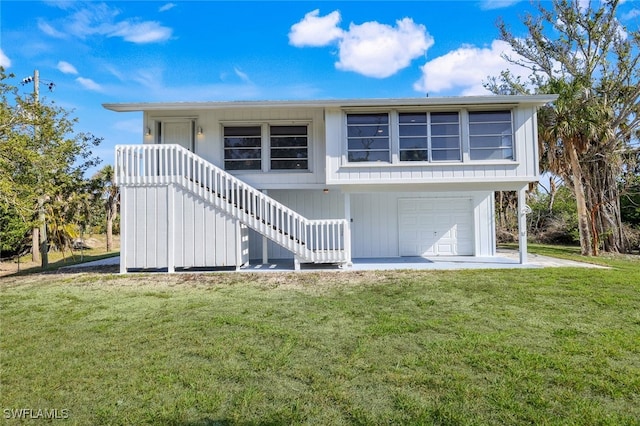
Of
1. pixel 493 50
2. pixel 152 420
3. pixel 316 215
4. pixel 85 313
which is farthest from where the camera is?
pixel 493 50

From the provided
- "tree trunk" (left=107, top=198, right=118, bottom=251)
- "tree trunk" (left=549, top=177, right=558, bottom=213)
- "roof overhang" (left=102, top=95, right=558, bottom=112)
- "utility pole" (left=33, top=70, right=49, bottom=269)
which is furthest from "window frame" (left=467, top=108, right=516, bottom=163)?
"tree trunk" (left=107, top=198, right=118, bottom=251)

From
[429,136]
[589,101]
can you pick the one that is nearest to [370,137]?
[429,136]

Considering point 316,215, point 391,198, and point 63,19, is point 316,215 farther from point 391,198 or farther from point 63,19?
point 63,19

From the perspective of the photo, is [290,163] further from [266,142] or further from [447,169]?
[447,169]

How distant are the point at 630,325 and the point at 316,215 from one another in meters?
8.02

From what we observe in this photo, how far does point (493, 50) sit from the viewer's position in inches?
665

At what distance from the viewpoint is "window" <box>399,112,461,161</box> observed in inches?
353

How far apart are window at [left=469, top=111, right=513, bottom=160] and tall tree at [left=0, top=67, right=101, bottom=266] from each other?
11199 millimetres

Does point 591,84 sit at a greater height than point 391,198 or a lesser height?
greater

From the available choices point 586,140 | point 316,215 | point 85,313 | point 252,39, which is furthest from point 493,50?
point 85,313

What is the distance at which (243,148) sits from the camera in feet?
33.6

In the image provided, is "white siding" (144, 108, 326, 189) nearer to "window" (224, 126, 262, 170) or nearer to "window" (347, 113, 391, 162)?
"window" (224, 126, 262, 170)

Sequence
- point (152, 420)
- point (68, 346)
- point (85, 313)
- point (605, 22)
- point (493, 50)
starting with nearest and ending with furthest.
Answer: point (152, 420) → point (68, 346) → point (85, 313) → point (605, 22) → point (493, 50)

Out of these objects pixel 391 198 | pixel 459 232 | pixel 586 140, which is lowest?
pixel 459 232
